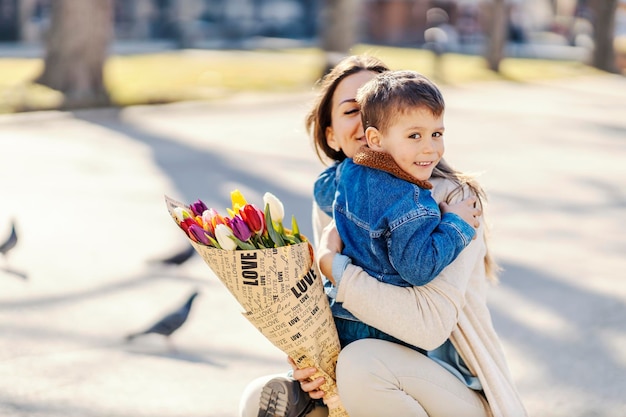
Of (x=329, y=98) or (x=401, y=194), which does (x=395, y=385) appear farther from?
(x=329, y=98)

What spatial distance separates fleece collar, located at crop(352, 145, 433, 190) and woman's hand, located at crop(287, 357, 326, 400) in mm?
665

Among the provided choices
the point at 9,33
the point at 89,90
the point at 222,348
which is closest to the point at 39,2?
the point at 9,33

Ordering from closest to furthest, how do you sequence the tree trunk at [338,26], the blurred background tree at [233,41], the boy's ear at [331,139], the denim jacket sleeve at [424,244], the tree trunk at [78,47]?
1. the denim jacket sleeve at [424,244]
2. the boy's ear at [331,139]
3. the tree trunk at [78,47]
4. the blurred background tree at [233,41]
5. the tree trunk at [338,26]

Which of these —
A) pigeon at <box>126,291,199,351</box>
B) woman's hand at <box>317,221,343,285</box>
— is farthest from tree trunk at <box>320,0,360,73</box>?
woman's hand at <box>317,221,343,285</box>

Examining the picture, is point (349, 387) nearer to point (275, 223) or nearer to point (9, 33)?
point (275, 223)

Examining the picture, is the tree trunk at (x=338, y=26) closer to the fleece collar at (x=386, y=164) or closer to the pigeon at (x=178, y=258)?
the pigeon at (x=178, y=258)

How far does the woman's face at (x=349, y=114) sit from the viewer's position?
314 centimetres

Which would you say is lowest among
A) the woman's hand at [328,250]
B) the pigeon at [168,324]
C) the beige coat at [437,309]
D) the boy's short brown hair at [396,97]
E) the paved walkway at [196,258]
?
the paved walkway at [196,258]

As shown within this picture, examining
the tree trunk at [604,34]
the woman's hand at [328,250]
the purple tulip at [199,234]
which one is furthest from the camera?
the tree trunk at [604,34]

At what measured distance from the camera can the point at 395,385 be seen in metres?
2.75

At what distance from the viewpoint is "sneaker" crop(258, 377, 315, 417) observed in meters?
2.88

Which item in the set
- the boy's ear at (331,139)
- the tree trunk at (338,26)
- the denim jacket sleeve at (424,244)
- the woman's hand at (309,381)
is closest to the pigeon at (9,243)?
the boy's ear at (331,139)

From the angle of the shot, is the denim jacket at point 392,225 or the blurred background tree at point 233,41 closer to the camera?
the denim jacket at point 392,225

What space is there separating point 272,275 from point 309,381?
0.45 m
